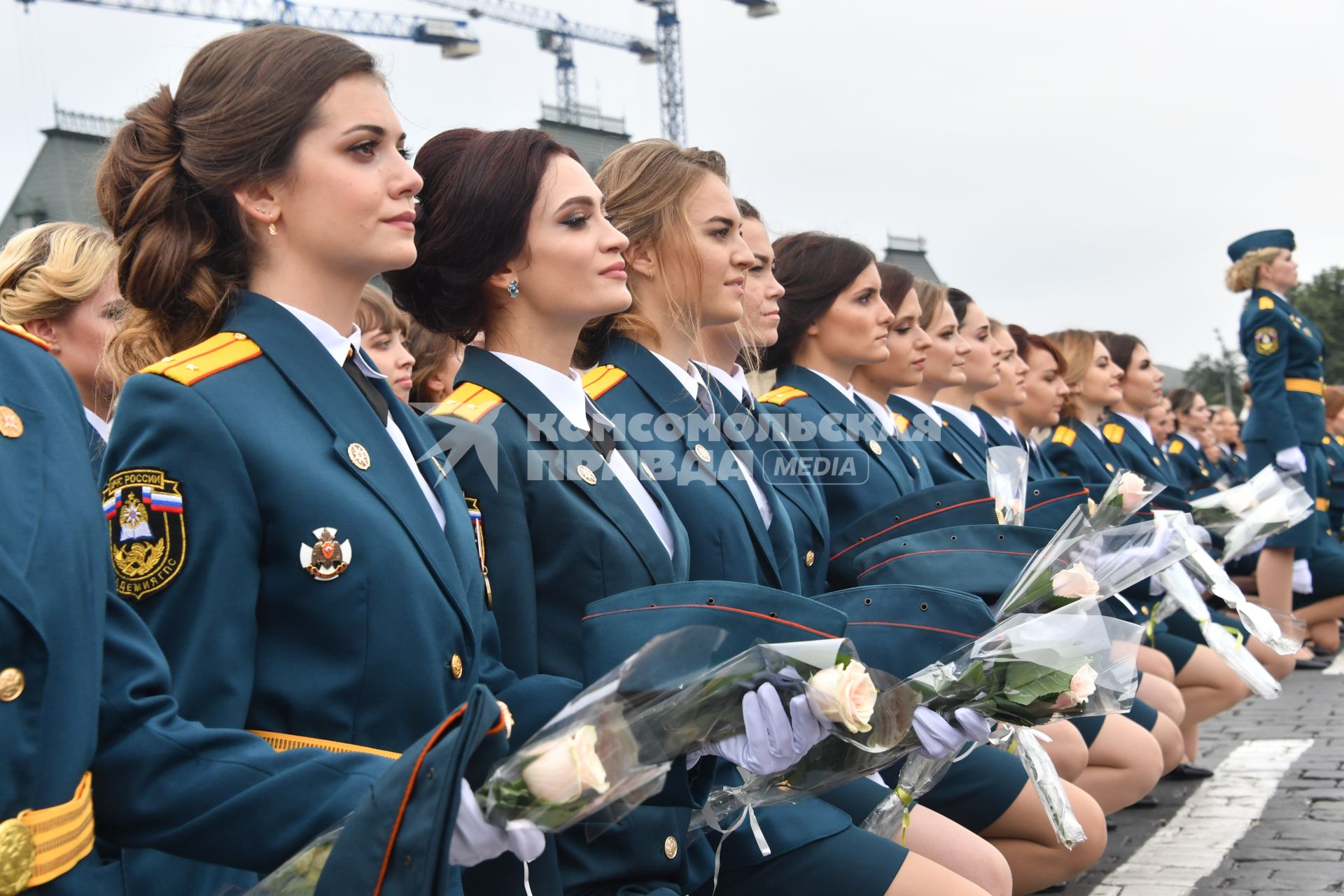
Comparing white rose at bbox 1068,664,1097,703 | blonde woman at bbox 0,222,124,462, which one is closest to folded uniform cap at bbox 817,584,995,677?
white rose at bbox 1068,664,1097,703

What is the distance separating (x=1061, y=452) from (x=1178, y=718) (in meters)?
2.28

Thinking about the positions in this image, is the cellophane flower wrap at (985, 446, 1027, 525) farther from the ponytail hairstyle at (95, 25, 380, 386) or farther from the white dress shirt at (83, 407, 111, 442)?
the white dress shirt at (83, 407, 111, 442)

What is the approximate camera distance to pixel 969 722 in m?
2.92

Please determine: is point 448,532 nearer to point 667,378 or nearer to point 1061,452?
point 667,378

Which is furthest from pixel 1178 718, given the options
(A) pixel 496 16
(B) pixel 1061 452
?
(A) pixel 496 16

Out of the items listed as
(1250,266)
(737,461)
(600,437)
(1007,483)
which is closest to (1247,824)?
(1007,483)

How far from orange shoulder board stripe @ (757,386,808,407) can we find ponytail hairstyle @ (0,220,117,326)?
237 cm

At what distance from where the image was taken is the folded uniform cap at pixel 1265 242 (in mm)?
10227

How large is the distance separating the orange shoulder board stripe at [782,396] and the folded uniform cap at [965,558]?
155 cm

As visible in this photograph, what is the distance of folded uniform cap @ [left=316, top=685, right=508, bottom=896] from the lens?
184cm

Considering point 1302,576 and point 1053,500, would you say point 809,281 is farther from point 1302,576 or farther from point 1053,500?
point 1302,576

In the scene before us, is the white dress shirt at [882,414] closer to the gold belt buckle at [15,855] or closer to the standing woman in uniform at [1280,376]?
the gold belt buckle at [15,855]

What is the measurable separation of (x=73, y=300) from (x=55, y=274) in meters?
0.09

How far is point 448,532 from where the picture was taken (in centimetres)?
262
